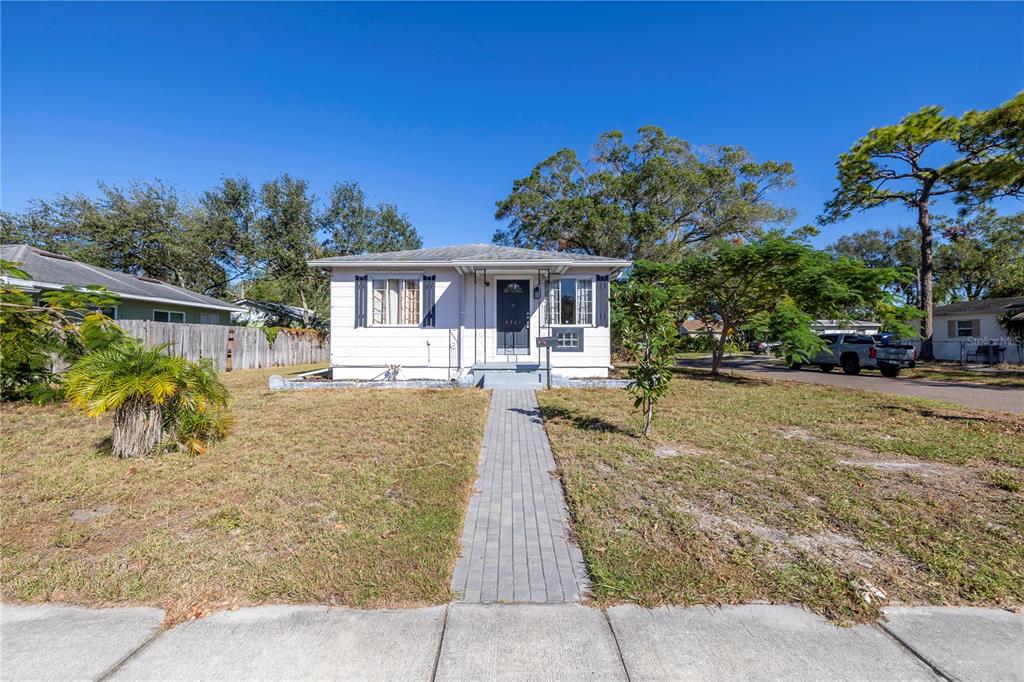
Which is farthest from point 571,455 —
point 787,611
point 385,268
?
point 385,268

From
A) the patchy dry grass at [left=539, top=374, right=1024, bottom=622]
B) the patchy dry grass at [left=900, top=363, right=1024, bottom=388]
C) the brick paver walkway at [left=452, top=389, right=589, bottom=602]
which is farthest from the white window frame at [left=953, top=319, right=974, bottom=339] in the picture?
the brick paver walkway at [left=452, top=389, right=589, bottom=602]

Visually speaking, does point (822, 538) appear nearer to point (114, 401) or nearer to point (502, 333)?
point (114, 401)

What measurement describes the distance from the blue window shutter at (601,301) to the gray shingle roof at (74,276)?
46.4 ft

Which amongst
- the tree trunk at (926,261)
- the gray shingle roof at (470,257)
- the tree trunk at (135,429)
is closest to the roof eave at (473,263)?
the gray shingle roof at (470,257)

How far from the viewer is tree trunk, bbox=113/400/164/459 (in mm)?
4766

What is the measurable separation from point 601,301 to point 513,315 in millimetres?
2500

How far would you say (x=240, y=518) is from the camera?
10.9 ft

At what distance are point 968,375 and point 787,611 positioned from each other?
19595mm

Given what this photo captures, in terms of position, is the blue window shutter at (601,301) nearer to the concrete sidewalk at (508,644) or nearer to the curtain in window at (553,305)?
the curtain in window at (553,305)

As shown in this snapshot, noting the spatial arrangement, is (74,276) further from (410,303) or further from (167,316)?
(410,303)

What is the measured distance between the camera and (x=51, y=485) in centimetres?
398

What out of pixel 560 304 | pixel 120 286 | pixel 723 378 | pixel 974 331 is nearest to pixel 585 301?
pixel 560 304

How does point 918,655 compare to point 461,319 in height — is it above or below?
below

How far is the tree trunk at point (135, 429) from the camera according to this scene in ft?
15.6
